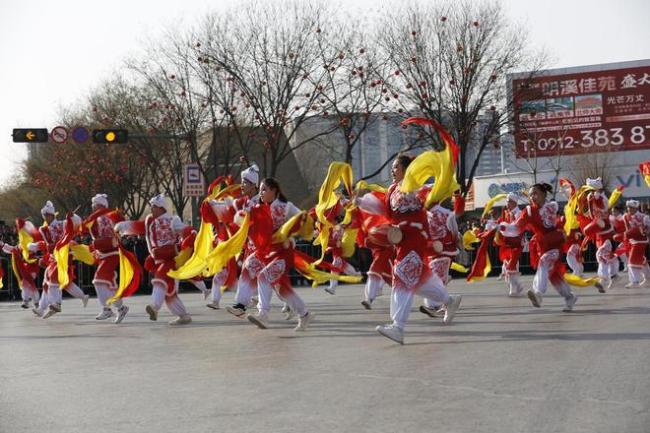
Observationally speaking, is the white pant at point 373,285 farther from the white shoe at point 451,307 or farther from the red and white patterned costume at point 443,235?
the white shoe at point 451,307

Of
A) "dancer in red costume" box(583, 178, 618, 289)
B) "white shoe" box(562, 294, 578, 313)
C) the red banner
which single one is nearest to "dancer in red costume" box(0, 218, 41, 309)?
"white shoe" box(562, 294, 578, 313)

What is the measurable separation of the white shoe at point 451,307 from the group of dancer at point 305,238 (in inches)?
0.6

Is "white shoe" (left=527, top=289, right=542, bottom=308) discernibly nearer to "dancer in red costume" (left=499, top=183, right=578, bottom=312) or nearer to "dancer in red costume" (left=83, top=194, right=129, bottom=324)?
"dancer in red costume" (left=499, top=183, right=578, bottom=312)

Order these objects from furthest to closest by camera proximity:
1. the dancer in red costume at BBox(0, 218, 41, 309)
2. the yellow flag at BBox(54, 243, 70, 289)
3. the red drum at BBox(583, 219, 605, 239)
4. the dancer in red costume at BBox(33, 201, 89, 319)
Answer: the red drum at BBox(583, 219, 605, 239)
the dancer in red costume at BBox(0, 218, 41, 309)
the dancer in red costume at BBox(33, 201, 89, 319)
the yellow flag at BBox(54, 243, 70, 289)

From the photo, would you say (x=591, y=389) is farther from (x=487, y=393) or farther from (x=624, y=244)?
(x=624, y=244)

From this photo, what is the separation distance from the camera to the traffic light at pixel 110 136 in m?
25.5

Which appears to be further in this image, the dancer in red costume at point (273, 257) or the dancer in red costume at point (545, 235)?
the dancer in red costume at point (545, 235)

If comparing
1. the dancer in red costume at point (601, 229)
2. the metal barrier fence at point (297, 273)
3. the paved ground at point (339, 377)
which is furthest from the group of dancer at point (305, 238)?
the metal barrier fence at point (297, 273)

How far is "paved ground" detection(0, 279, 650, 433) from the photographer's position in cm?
629

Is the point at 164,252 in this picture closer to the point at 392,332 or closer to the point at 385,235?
the point at 385,235

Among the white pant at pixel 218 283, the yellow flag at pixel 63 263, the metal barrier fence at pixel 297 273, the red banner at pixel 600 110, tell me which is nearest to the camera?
the yellow flag at pixel 63 263

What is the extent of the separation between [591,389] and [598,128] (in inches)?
1672

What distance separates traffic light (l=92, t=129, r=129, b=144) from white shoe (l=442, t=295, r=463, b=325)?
14.2 m

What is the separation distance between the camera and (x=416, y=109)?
102 ft
